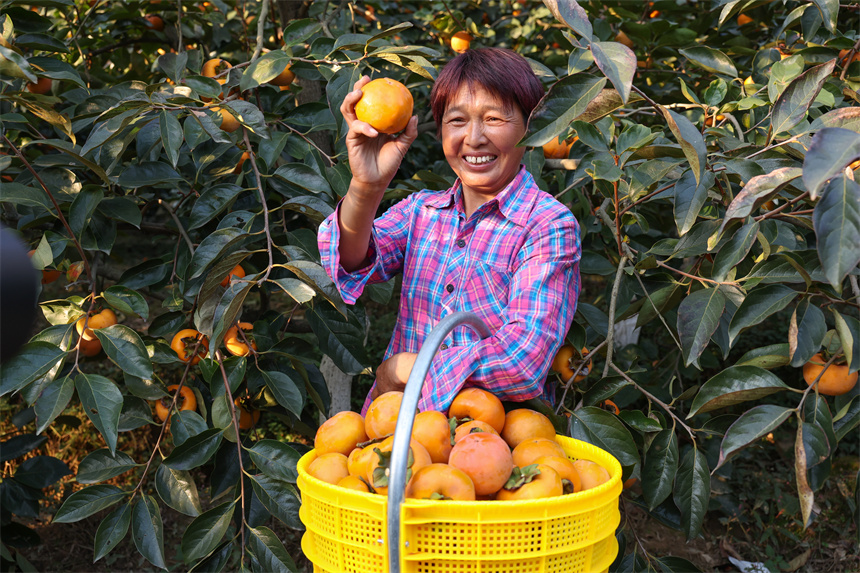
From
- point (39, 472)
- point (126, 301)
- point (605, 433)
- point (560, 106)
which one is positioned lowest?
point (39, 472)

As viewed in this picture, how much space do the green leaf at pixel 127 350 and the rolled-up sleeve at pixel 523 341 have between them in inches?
22.9

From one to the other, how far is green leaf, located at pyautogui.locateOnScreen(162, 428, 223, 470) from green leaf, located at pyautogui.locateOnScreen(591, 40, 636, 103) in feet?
3.39

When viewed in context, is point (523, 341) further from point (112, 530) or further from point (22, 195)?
point (22, 195)

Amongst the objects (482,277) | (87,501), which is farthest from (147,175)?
(482,277)

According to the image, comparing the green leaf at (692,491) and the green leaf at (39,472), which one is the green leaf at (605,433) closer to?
the green leaf at (692,491)

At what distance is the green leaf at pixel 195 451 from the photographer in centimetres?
146

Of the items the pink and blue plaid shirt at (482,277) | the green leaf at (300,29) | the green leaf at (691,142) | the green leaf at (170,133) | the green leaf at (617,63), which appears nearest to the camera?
the green leaf at (617,63)

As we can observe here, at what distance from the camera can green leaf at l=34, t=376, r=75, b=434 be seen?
1.35m

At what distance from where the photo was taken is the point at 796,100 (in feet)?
4.27

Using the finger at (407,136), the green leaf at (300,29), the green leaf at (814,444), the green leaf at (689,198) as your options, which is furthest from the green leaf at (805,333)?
the green leaf at (300,29)

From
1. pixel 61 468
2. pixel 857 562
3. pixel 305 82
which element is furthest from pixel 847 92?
pixel 61 468

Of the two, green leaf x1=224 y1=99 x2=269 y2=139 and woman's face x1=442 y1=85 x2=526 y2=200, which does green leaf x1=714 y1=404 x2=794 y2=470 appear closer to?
woman's face x1=442 y1=85 x2=526 y2=200

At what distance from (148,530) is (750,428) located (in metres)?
1.18

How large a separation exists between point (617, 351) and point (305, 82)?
149 cm
